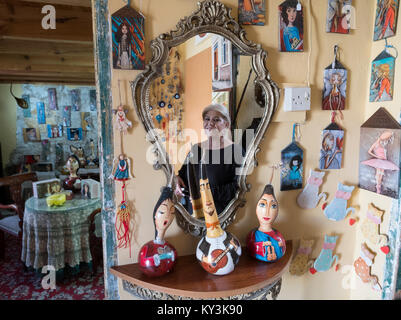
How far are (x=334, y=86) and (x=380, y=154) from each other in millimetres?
353

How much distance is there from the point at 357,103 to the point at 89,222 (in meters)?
1.87

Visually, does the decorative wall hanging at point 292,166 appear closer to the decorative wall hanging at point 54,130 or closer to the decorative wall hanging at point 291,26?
the decorative wall hanging at point 291,26

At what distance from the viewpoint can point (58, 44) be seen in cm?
249

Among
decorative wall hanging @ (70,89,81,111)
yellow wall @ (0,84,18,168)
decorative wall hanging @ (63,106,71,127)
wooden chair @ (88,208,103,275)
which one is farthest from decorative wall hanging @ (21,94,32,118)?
wooden chair @ (88,208,103,275)

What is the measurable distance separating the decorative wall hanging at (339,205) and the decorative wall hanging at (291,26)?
2.14 feet

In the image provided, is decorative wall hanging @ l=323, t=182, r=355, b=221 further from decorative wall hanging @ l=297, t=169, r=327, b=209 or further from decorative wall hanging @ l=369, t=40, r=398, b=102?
decorative wall hanging @ l=369, t=40, r=398, b=102

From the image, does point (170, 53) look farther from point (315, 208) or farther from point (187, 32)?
point (315, 208)

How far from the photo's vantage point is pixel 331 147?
4.34 feet

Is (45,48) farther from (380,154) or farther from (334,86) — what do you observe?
(380,154)

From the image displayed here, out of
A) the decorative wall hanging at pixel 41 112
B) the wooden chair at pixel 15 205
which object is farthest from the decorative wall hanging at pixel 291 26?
the decorative wall hanging at pixel 41 112

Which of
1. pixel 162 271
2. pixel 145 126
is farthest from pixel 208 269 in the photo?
pixel 145 126

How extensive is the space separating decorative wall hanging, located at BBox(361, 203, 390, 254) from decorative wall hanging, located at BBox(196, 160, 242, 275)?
2.40ft

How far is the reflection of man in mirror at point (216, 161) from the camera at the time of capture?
109 centimetres
